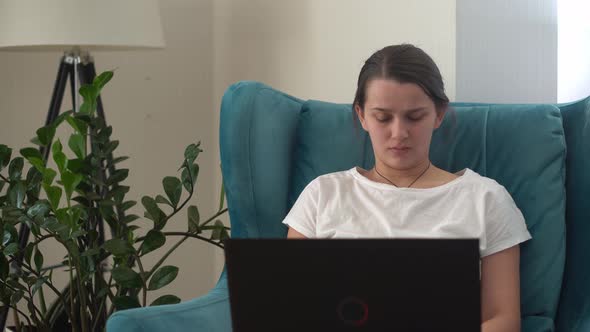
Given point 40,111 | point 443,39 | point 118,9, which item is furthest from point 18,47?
point 443,39

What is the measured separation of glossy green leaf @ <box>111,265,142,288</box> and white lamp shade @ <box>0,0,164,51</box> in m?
0.64

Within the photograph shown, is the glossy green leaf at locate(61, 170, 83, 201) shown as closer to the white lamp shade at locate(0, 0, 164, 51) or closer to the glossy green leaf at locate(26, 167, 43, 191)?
the glossy green leaf at locate(26, 167, 43, 191)

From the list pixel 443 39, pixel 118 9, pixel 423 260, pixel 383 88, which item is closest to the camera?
pixel 423 260

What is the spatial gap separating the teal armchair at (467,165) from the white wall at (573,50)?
0.33m

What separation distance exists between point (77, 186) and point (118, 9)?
1.69ft

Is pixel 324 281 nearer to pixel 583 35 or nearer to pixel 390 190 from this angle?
pixel 390 190

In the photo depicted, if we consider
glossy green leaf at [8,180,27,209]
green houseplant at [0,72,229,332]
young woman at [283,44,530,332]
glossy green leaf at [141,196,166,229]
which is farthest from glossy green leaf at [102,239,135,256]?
young woman at [283,44,530,332]

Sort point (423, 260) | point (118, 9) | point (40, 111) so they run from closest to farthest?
point (423, 260)
point (118, 9)
point (40, 111)

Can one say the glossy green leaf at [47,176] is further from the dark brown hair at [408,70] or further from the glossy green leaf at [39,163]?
the dark brown hair at [408,70]

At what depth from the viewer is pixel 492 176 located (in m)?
1.75

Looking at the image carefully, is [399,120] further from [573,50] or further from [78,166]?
[78,166]

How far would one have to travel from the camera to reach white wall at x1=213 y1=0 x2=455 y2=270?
2051mm

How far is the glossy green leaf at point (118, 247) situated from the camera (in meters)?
1.94

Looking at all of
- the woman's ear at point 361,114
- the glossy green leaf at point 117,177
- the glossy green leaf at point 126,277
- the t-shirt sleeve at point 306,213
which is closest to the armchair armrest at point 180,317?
the t-shirt sleeve at point 306,213
